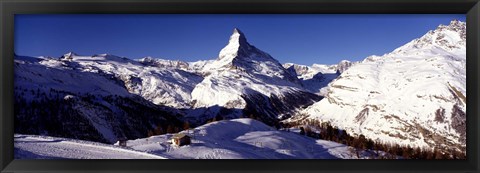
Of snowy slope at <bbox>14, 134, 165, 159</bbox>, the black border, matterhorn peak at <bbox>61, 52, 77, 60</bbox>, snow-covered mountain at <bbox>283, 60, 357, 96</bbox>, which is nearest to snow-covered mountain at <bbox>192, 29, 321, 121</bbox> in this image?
snow-covered mountain at <bbox>283, 60, 357, 96</bbox>

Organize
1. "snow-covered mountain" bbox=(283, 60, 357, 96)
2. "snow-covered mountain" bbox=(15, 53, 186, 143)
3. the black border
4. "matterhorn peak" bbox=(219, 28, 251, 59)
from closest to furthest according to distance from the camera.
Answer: the black border
"snow-covered mountain" bbox=(15, 53, 186, 143)
"matterhorn peak" bbox=(219, 28, 251, 59)
"snow-covered mountain" bbox=(283, 60, 357, 96)

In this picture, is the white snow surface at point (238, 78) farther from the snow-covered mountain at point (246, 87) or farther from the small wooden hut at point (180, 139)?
the small wooden hut at point (180, 139)

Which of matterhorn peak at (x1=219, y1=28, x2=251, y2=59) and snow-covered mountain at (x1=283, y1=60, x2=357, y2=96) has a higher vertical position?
matterhorn peak at (x1=219, y1=28, x2=251, y2=59)

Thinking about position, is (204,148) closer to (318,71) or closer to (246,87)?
(318,71)

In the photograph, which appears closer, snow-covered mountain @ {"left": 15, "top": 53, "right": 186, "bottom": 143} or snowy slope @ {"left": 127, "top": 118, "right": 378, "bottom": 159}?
snowy slope @ {"left": 127, "top": 118, "right": 378, "bottom": 159}

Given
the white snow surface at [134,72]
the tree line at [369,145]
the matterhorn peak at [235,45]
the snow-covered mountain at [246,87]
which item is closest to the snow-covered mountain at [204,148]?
the tree line at [369,145]

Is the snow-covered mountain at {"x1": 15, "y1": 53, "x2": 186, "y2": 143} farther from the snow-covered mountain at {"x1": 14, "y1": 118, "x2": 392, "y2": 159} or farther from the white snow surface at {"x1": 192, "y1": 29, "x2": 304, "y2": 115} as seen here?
the white snow surface at {"x1": 192, "y1": 29, "x2": 304, "y2": 115}
